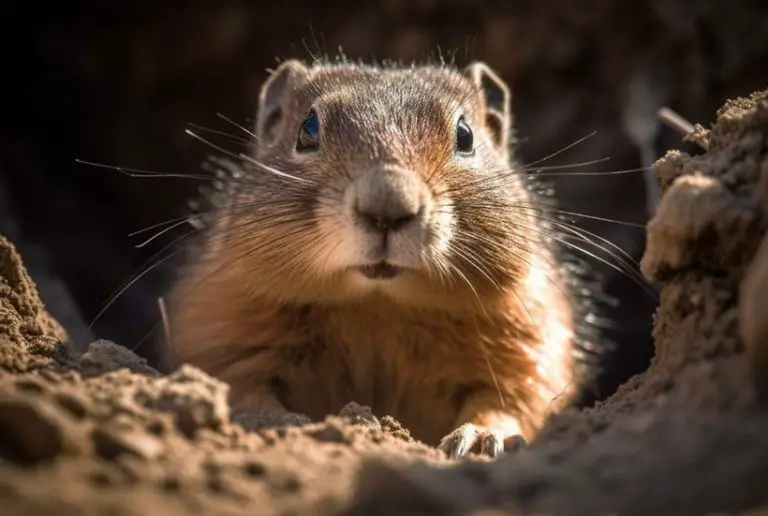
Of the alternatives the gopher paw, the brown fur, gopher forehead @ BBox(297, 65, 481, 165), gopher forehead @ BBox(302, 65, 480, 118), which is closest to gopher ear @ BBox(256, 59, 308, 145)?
gopher forehead @ BBox(302, 65, 480, 118)

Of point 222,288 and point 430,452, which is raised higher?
point 222,288

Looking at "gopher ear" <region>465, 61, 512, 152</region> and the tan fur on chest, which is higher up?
"gopher ear" <region>465, 61, 512, 152</region>

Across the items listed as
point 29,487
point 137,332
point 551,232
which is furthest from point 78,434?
point 137,332

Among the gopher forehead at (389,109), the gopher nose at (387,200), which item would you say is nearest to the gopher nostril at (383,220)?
the gopher nose at (387,200)

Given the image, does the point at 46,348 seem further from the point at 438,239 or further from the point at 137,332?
the point at 137,332

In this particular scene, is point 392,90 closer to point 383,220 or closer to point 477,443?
point 383,220

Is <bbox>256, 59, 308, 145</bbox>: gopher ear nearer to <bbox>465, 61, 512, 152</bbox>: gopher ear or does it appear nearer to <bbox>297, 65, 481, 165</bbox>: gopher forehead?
<bbox>297, 65, 481, 165</bbox>: gopher forehead

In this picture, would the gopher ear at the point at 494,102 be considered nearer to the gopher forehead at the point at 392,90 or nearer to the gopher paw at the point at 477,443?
the gopher forehead at the point at 392,90
